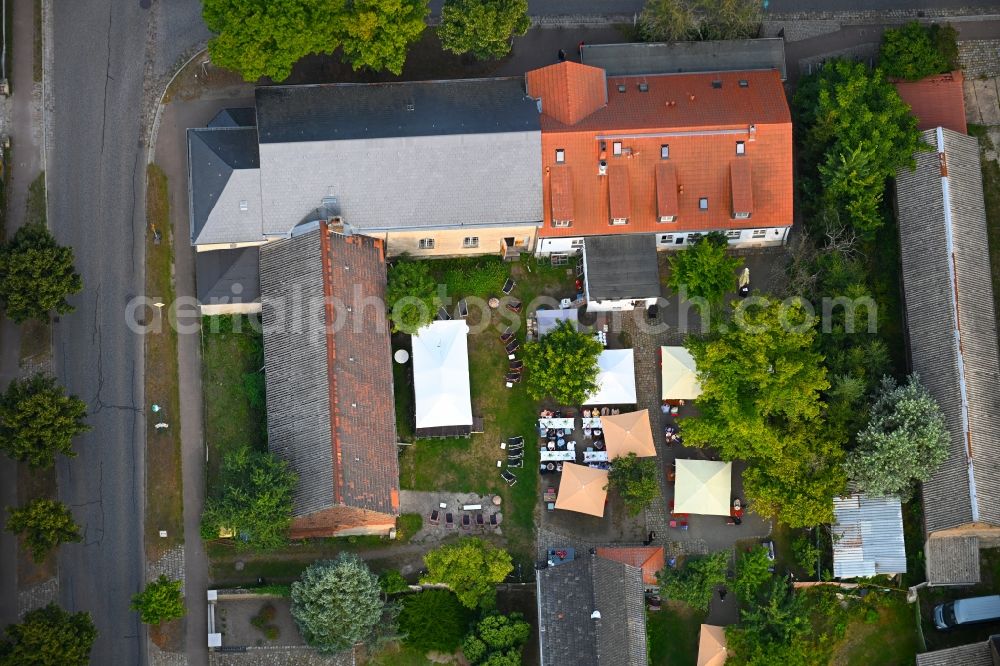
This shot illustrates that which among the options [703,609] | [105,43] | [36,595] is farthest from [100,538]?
[703,609]

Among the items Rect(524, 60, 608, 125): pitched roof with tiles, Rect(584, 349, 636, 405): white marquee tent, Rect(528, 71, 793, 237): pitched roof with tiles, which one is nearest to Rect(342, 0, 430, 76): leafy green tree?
Rect(524, 60, 608, 125): pitched roof with tiles

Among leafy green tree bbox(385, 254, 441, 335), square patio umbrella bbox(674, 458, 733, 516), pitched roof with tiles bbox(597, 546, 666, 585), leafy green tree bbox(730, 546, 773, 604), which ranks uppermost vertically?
leafy green tree bbox(385, 254, 441, 335)

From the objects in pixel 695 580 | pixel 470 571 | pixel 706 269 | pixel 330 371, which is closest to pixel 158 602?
pixel 330 371

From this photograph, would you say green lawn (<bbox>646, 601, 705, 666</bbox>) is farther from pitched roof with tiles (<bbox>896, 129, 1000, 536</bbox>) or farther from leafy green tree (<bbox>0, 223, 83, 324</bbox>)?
leafy green tree (<bbox>0, 223, 83, 324</bbox>)

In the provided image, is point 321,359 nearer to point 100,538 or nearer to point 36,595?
point 100,538

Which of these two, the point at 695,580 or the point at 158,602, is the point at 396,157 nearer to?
the point at 158,602
